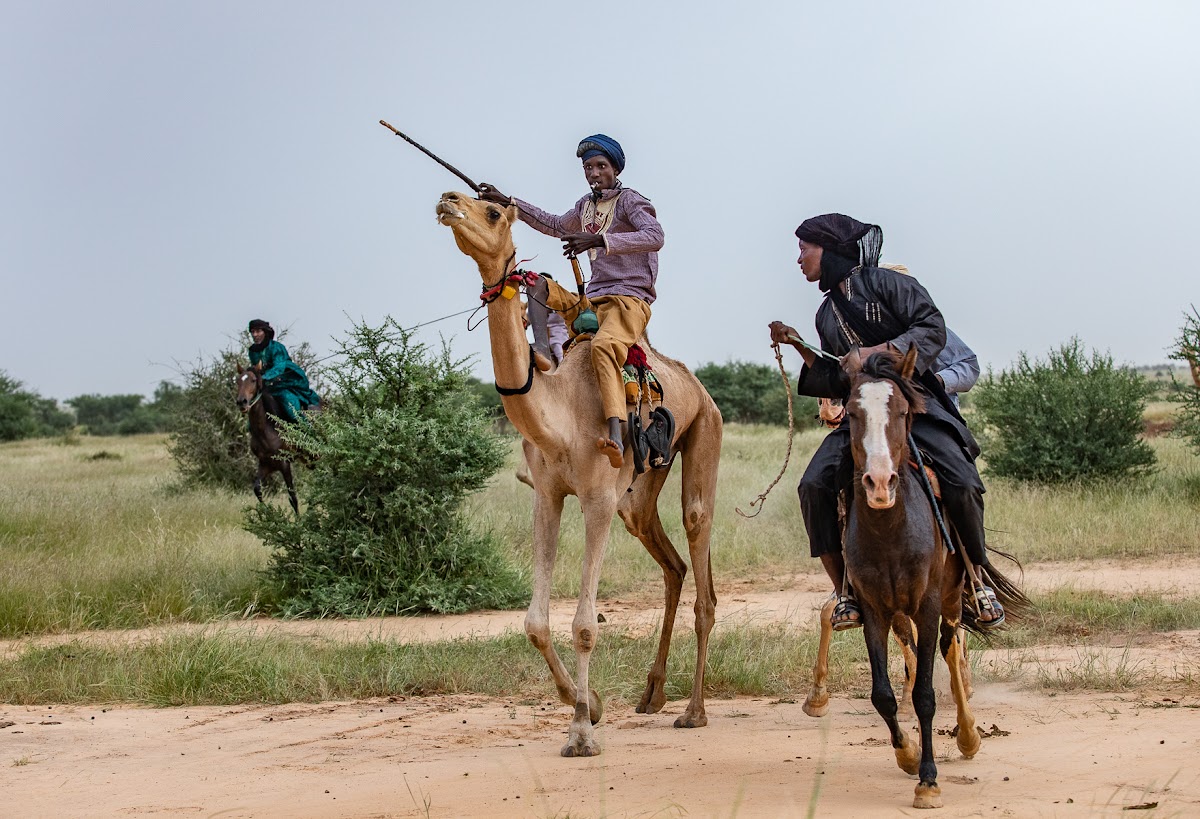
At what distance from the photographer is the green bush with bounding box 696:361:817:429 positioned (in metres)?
46.8

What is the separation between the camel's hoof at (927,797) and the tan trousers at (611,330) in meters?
2.72

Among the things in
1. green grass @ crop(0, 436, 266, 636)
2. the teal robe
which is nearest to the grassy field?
green grass @ crop(0, 436, 266, 636)

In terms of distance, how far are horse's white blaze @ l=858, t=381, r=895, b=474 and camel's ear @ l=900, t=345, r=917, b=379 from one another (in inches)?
8.9

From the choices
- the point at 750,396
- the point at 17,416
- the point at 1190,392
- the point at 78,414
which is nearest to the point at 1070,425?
the point at 1190,392

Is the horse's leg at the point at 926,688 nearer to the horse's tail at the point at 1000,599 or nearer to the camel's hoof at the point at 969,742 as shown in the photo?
the camel's hoof at the point at 969,742

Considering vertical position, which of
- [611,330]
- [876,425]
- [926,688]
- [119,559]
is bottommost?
[119,559]

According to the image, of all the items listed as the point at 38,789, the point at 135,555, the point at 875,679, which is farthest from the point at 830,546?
the point at 135,555

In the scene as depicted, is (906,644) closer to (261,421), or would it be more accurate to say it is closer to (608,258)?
(608,258)

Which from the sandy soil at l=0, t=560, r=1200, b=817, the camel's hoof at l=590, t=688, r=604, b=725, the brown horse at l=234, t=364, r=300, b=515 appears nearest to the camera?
the sandy soil at l=0, t=560, r=1200, b=817

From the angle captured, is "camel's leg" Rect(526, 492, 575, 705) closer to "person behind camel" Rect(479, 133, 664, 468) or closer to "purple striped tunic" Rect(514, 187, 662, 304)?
"person behind camel" Rect(479, 133, 664, 468)

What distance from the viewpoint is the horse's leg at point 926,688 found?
558cm

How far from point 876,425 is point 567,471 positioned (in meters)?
2.28

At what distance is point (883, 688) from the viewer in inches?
232

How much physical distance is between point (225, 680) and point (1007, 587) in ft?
16.7
